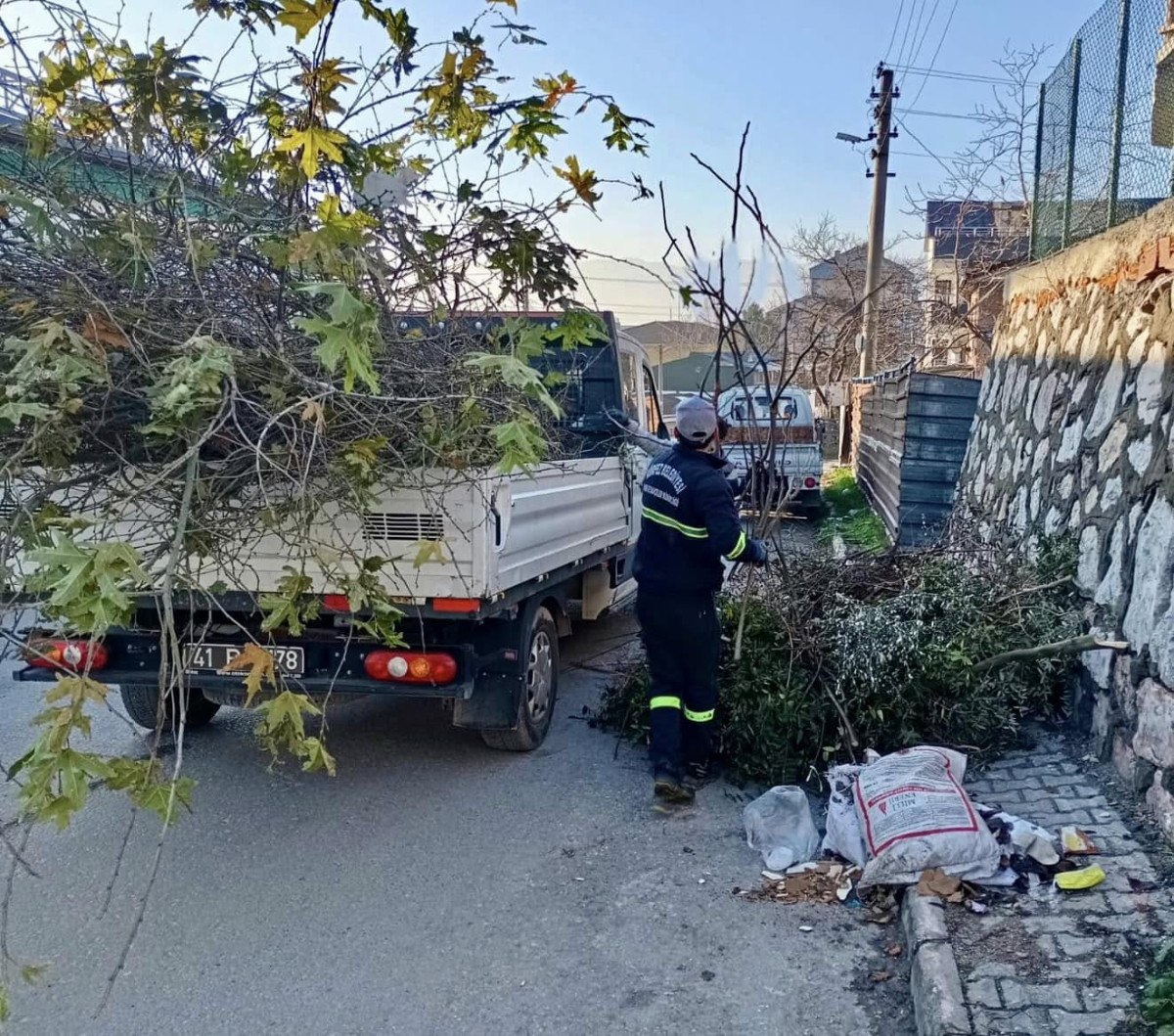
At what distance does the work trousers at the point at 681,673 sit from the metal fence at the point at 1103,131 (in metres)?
3.22

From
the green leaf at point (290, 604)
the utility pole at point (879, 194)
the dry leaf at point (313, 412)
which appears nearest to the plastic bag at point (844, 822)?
the green leaf at point (290, 604)

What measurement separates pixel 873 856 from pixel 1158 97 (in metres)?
4.41

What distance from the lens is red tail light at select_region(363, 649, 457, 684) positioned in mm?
4426

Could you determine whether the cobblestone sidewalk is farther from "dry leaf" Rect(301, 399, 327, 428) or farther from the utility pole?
the utility pole

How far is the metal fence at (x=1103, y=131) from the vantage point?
17.4 feet

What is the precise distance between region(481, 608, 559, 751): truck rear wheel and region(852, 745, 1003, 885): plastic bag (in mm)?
1805

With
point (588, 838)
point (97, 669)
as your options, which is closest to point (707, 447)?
point (588, 838)

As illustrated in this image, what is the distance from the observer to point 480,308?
15.5 feet

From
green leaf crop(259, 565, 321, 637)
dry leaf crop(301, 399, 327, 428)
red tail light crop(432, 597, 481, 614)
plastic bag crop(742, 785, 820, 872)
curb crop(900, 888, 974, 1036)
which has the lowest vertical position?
plastic bag crop(742, 785, 820, 872)

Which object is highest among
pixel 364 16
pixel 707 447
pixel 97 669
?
pixel 364 16

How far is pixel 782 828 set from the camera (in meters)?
4.11

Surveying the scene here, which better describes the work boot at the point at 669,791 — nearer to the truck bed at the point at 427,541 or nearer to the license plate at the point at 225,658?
the truck bed at the point at 427,541

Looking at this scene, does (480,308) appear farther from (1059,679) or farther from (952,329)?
(952,329)

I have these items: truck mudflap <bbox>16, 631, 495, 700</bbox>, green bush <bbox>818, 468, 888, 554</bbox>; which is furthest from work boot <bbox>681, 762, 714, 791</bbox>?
green bush <bbox>818, 468, 888, 554</bbox>
